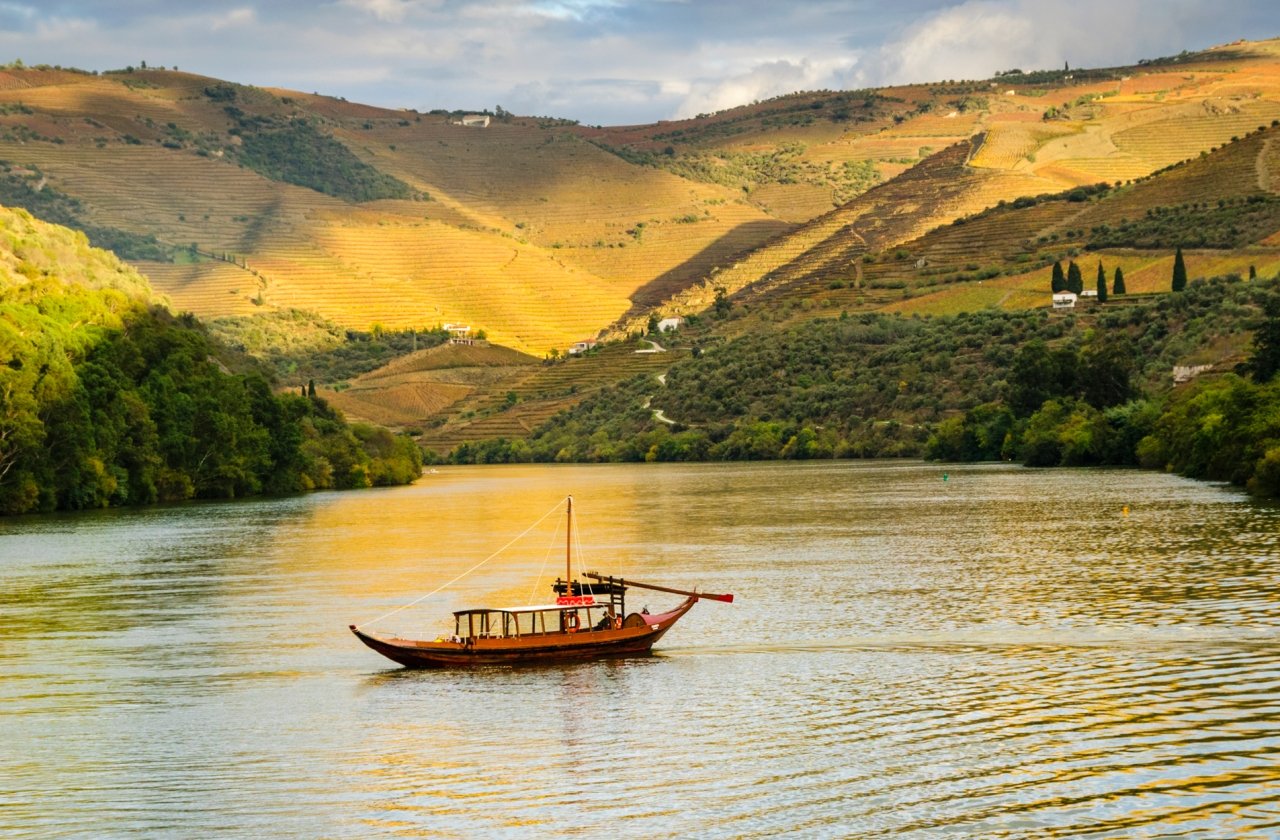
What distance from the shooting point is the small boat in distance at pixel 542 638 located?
132 feet

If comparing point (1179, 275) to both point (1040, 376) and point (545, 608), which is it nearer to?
point (1040, 376)

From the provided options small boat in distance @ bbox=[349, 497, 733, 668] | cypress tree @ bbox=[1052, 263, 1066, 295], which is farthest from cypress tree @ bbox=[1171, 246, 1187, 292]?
small boat in distance @ bbox=[349, 497, 733, 668]

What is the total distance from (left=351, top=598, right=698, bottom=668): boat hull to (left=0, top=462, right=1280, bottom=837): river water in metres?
0.56

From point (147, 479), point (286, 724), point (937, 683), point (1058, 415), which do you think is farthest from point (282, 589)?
point (1058, 415)

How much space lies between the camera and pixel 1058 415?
415ft

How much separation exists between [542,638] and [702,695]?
5.93 metres

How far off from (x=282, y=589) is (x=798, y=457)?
375 ft

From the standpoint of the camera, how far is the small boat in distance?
4038 centimetres

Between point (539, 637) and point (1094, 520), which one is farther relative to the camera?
point (1094, 520)

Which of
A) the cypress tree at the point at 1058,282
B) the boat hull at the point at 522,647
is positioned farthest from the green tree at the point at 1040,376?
the boat hull at the point at 522,647

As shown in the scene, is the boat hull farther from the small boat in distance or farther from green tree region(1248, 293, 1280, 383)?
green tree region(1248, 293, 1280, 383)

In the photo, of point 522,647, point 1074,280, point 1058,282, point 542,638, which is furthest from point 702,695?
point 1058,282

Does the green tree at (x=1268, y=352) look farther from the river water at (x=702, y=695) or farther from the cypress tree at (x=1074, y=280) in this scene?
the cypress tree at (x=1074, y=280)

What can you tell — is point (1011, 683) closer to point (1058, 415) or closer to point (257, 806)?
point (257, 806)
